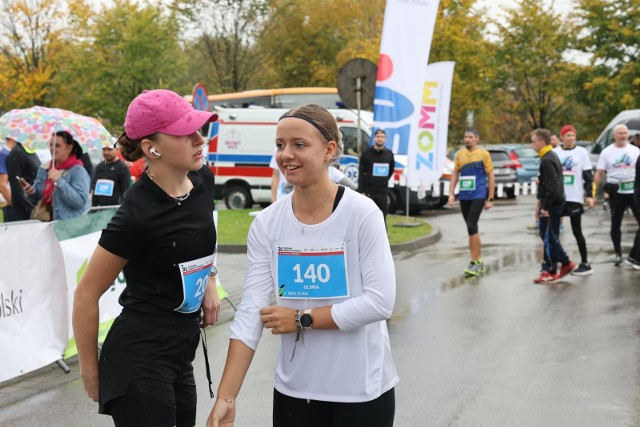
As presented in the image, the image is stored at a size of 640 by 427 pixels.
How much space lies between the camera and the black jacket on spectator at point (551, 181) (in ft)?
37.5

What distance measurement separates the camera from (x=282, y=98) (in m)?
33.0

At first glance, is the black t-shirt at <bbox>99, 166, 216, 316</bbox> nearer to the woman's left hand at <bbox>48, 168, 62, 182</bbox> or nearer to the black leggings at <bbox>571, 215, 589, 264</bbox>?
the woman's left hand at <bbox>48, 168, 62, 182</bbox>

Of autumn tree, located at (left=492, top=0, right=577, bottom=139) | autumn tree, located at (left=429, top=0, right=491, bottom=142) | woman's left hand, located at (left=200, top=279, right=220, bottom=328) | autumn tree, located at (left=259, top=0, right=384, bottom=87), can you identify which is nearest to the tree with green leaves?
autumn tree, located at (left=259, top=0, right=384, bottom=87)

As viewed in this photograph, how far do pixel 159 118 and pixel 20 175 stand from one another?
793cm

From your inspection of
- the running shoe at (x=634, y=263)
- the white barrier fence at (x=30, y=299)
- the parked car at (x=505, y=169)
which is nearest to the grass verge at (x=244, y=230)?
the running shoe at (x=634, y=263)

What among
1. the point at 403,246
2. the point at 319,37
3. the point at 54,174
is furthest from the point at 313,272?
the point at 319,37

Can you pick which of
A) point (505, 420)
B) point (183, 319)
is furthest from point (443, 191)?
point (183, 319)

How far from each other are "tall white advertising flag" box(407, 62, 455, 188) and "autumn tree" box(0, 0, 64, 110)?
2757 cm

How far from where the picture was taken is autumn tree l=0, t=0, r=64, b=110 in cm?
4156

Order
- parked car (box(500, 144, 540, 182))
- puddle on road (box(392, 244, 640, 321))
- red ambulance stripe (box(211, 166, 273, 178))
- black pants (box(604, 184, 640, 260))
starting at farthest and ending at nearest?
parked car (box(500, 144, 540, 182)) < red ambulance stripe (box(211, 166, 273, 178)) < black pants (box(604, 184, 640, 260)) < puddle on road (box(392, 244, 640, 321))

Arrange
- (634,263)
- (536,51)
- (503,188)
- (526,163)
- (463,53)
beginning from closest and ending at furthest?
(634,263) < (503,188) < (526,163) < (463,53) < (536,51)

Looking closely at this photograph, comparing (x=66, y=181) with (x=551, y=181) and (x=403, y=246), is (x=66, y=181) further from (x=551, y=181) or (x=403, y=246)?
(x=403, y=246)

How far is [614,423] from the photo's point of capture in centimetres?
568

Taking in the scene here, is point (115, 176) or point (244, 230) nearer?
point (115, 176)
